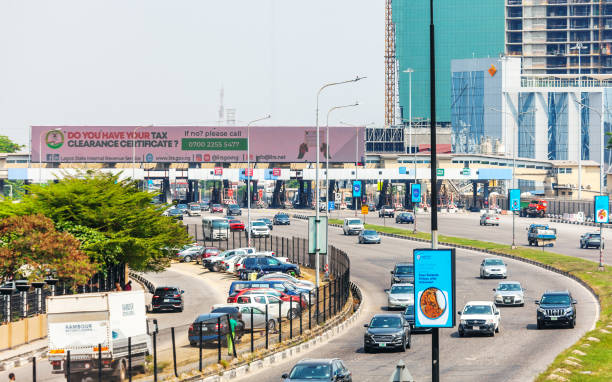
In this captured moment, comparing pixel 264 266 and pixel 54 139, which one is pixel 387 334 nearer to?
pixel 264 266

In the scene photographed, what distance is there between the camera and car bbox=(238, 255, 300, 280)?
70.9 meters

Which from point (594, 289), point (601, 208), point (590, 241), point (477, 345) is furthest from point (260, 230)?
point (477, 345)

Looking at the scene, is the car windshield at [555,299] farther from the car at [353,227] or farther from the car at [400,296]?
the car at [353,227]

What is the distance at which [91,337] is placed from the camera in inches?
1303

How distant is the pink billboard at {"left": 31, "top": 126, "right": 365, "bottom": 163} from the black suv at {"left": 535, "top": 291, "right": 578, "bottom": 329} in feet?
355

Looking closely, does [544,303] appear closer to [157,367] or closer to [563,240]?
[157,367]

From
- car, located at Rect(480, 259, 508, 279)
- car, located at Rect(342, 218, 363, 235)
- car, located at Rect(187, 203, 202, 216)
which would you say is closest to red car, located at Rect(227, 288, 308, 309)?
A: car, located at Rect(480, 259, 508, 279)

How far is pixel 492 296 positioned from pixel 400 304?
861cm

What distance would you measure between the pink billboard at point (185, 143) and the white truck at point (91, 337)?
121637 mm

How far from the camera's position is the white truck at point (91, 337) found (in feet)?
106

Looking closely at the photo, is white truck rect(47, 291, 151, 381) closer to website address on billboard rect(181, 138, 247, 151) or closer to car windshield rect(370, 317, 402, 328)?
car windshield rect(370, 317, 402, 328)

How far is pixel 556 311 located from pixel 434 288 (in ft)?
95.5

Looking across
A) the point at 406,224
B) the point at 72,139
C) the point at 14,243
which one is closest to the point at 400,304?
the point at 14,243

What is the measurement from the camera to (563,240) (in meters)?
102
